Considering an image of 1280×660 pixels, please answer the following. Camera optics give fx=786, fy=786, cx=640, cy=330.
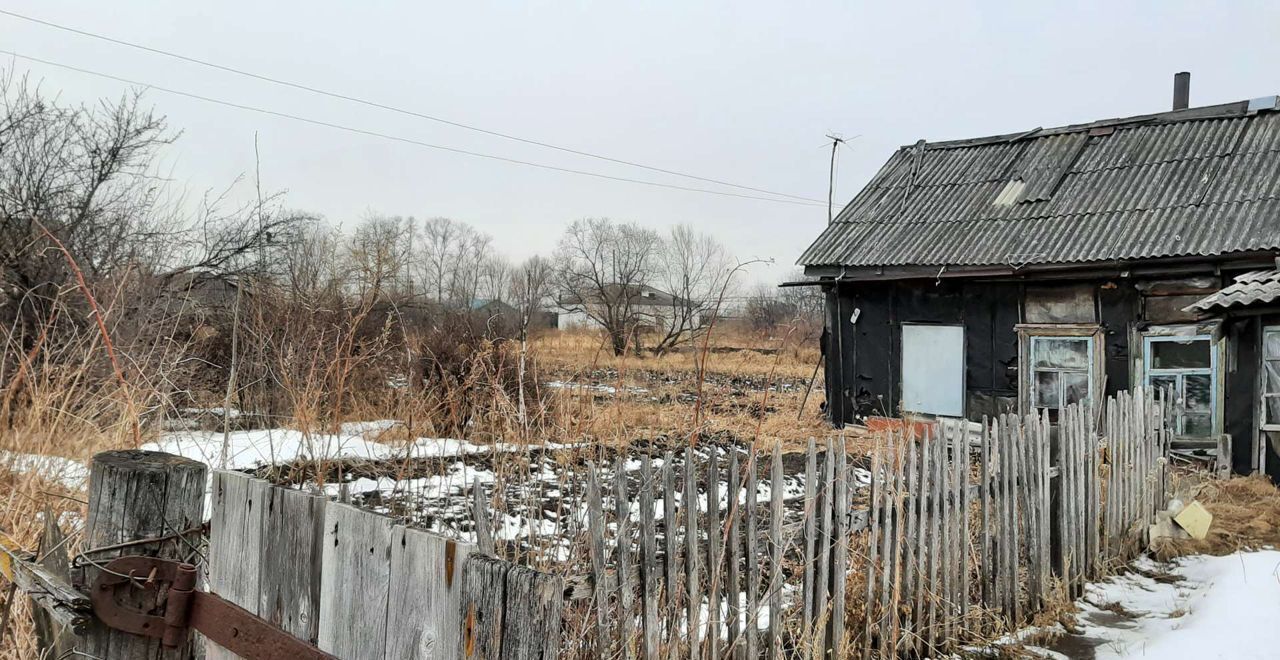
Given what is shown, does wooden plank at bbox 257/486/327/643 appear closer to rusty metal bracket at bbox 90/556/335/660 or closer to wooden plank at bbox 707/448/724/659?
rusty metal bracket at bbox 90/556/335/660

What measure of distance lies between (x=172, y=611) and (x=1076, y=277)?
11.4 meters

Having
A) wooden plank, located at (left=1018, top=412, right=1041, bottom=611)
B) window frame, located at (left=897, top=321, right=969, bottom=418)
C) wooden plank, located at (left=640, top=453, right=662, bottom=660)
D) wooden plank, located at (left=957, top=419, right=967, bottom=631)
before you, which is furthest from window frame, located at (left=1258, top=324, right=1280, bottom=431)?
wooden plank, located at (left=640, top=453, right=662, bottom=660)

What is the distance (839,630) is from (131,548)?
9.00 feet

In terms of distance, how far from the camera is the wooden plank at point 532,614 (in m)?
1.27

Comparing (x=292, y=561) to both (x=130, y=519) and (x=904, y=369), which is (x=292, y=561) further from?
(x=904, y=369)

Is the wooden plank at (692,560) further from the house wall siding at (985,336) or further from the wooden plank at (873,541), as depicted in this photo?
the house wall siding at (985,336)

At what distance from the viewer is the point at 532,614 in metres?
1.28

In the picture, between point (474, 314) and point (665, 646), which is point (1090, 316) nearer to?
point (474, 314)

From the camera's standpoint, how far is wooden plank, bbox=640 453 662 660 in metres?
2.48

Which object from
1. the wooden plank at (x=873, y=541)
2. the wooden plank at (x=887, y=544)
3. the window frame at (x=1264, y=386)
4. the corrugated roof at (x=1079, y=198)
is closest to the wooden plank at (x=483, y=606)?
the wooden plank at (x=873, y=541)

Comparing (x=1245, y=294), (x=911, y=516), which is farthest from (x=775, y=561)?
(x=1245, y=294)

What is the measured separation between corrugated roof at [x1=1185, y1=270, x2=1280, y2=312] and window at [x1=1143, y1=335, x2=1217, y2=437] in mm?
1542

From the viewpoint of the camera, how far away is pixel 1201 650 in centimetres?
393

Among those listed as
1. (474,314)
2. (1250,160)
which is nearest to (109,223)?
(474,314)
